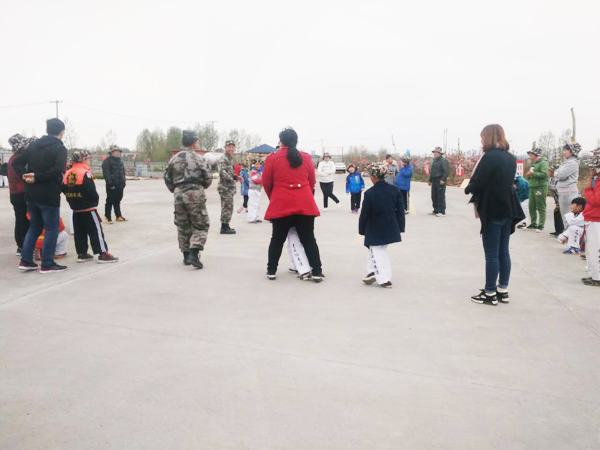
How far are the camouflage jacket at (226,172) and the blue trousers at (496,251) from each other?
5.94 meters

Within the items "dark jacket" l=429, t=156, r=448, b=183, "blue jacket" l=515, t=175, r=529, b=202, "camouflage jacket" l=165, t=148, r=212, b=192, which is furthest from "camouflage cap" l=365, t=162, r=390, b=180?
"dark jacket" l=429, t=156, r=448, b=183

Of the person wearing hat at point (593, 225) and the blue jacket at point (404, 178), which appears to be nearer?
the person wearing hat at point (593, 225)

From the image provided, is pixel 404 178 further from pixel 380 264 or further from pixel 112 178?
pixel 380 264

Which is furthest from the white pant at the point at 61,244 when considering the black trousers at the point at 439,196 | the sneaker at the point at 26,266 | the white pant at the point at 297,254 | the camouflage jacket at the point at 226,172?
the black trousers at the point at 439,196

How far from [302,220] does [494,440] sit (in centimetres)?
381

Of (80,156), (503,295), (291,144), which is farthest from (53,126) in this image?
(503,295)

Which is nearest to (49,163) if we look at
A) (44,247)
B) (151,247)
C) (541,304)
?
(44,247)

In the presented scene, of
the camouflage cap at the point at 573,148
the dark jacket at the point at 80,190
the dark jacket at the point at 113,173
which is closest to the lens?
the dark jacket at the point at 80,190

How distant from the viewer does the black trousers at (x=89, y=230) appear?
6.89 meters

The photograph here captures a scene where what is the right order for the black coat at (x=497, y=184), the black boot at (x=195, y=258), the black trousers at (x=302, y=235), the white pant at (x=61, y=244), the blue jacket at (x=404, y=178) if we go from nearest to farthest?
the black coat at (x=497, y=184) < the black trousers at (x=302, y=235) < the black boot at (x=195, y=258) < the white pant at (x=61, y=244) < the blue jacket at (x=404, y=178)

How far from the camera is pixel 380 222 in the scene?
19.0 feet

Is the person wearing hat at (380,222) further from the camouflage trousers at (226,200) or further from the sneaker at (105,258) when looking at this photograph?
the camouflage trousers at (226,200)

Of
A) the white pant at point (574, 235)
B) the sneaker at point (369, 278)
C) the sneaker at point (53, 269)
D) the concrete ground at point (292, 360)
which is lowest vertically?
the concrete ground at point (292, 360)

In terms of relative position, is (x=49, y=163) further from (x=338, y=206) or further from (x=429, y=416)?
(x=338, y=206)
